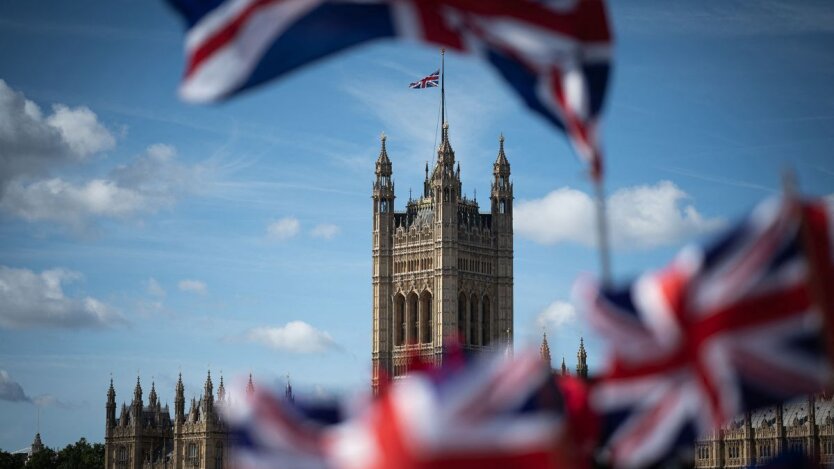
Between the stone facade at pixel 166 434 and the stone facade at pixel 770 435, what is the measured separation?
33.7 m

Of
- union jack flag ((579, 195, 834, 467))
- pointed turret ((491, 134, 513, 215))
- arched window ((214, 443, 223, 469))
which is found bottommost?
union jack flag ((579, 195, 834, 467))

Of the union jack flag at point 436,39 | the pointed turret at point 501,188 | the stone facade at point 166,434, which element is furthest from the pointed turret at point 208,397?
the union jack flag at point 436,39

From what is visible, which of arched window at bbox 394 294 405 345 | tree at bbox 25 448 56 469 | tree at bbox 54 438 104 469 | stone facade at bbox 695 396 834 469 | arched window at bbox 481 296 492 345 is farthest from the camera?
tree at bbox 25 448 56 469

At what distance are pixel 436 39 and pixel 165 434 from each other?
106955 mm

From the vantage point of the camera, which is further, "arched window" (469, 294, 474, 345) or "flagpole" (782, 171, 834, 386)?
"arched window" (469, 294, 474, 345)

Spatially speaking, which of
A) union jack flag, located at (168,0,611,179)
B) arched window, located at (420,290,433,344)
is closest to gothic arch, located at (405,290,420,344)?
arched window, located at (420,290,433,344)

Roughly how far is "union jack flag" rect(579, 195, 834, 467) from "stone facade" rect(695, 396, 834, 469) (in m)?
85.3

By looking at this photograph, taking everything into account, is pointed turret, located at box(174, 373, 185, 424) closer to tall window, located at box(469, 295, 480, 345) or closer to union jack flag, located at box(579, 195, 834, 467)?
tall window, located at box(469, 295, 480, 345)

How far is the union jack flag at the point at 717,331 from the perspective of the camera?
10.8 meters

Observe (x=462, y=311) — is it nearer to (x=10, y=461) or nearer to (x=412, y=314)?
(x=412, y=314)

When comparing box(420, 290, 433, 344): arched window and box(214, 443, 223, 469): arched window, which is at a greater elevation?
box(420, 290, 433, 344): arched window

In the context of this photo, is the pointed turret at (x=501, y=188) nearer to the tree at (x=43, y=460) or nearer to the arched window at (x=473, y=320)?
the arched window at (x=473, y=320)

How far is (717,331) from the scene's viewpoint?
36.2ft

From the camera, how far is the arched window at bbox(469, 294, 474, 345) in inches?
4567
